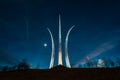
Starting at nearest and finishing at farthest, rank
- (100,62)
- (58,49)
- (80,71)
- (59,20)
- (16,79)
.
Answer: (16,79)
(80,71)
(58,49)
(100,62)
(59,20)

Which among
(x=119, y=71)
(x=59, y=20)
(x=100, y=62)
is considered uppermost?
(x=59, y=20)

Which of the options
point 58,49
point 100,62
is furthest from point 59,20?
point 100,62

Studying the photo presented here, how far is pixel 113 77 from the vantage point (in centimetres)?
2311

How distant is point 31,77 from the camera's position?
2584 cm

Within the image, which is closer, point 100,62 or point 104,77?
point 104,77

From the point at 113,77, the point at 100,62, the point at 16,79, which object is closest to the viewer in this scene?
the point at 113,77

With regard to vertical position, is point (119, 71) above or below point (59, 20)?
below

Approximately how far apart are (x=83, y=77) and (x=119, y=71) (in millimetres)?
5459

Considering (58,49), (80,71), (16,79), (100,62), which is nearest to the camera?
(16,79)

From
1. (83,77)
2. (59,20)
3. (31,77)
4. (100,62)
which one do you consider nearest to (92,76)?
(83,77)

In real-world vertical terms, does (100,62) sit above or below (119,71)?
above

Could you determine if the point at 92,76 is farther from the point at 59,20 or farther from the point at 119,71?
the point at 59,20

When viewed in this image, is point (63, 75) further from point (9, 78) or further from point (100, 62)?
point (100, 62)

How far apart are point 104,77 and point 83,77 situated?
9.05 feet
